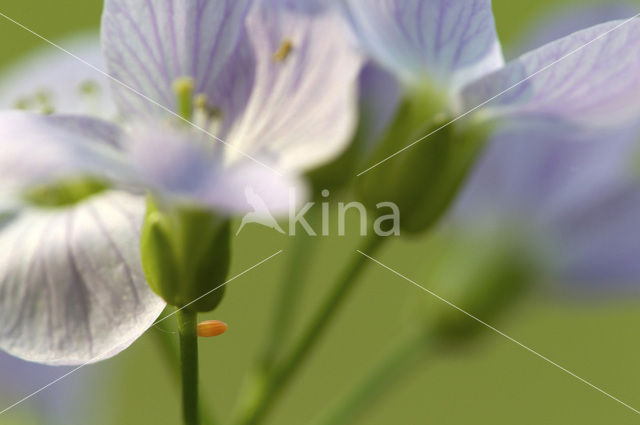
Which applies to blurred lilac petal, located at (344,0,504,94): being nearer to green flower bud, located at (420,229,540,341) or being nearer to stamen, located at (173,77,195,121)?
stamen, located at (173,77,195,121)

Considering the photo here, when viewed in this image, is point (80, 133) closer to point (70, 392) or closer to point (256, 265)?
point (256, 265)

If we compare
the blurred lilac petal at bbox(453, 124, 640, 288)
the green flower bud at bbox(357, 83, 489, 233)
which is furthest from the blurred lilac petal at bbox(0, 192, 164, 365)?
the blurred lilac petal at bbox(453, 124, 640, 288)

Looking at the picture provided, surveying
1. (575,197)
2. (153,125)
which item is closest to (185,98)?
(153,125)

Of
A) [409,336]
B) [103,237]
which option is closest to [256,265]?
[103,237]

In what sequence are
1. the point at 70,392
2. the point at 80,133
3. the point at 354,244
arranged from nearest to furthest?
the point at 80,133, the point at 354,244, the point at 70,392

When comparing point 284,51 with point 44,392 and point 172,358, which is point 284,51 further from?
point 44,392

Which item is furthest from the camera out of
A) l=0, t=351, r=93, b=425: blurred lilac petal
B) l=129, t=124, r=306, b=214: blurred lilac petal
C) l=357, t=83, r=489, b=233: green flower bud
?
l=0, t=351, r=93, b=425: blurred lilac petal
